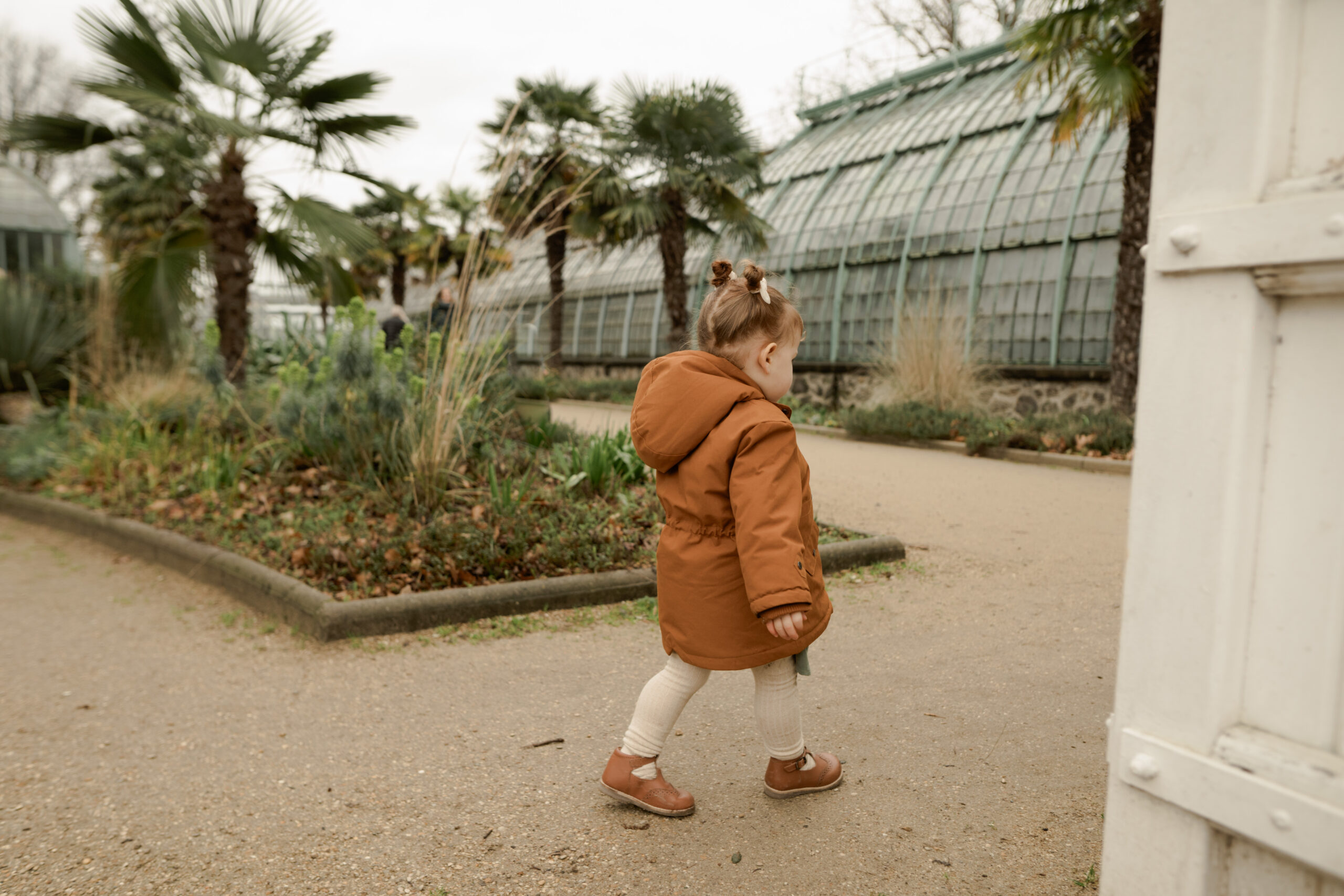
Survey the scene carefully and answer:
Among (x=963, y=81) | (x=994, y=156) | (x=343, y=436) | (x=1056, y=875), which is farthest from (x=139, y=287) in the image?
(x=963, y=81)

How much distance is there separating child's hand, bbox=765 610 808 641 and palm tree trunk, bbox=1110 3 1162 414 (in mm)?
10138

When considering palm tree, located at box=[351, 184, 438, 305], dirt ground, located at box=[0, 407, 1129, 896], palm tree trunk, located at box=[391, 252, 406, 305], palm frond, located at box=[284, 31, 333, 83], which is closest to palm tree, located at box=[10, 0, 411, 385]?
palm frond, located at box=[284, 31, 333, 83]

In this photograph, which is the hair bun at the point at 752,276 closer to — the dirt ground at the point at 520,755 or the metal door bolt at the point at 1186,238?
the metal door bolt at the point at 1186,238

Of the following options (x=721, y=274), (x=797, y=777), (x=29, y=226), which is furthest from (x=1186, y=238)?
(x=29, y=226)

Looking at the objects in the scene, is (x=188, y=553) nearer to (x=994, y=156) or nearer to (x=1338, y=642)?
(x=1338, y=642)

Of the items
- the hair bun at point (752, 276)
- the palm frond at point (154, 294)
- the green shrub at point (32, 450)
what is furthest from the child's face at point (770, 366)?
the palm frond at point (154, 294)

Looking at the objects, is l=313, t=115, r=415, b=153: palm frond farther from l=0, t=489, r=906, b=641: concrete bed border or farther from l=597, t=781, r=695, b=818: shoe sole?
l=597, t=781, r=695, b=818: shoe sole

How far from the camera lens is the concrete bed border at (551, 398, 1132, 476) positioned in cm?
951

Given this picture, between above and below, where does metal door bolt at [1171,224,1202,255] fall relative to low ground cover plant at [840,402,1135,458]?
above

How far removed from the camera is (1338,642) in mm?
997

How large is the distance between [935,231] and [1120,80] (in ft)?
20.6

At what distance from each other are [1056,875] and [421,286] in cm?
3687

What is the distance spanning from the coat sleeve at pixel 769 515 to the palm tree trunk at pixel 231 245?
28.9 feet

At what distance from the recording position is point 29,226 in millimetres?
14805
